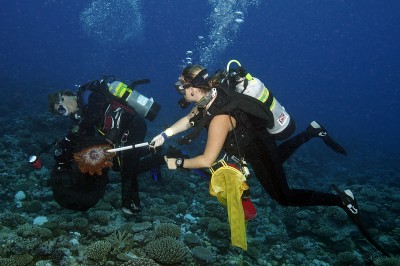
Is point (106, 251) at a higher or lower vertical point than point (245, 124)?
lower

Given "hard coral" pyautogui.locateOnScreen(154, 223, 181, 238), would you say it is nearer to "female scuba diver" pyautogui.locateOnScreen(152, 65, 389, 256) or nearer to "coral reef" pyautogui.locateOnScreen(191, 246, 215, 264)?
"coral reef" pyautogui.locateOnScreen(191, 246, 215, 264)

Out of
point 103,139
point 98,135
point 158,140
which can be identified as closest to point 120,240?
point 103,139

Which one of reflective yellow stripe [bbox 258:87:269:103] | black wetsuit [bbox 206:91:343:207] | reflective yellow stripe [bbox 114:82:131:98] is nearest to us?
black wetsuit [bbox 206:91:343:207]

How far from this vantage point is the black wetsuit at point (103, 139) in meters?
5.65

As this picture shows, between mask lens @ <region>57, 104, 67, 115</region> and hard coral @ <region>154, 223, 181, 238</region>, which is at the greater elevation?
mask lens @ <region>57, 104, 67, 115</region>

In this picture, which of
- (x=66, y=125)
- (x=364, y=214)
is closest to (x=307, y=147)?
(x=364, y=214)

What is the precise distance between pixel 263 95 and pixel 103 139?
330 centimetres

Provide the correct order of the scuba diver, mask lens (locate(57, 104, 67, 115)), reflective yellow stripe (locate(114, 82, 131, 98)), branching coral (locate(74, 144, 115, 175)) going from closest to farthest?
branching coral (locate(74, 144, 115, 175)) → the scuba diver → mask lens (locate(57, 104, 67, 115)) → reflective yellow stripe (locate(114, 82, 131, 98))

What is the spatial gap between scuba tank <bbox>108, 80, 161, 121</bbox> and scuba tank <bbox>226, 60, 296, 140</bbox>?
2751 mm

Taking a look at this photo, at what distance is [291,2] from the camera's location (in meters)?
175

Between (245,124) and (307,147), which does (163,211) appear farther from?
(307,147)

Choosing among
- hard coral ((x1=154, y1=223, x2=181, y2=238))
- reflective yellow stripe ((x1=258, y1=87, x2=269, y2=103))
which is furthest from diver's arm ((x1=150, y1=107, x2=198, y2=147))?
hard coral ((x1=154, y1=223, x2=181, y2=238))

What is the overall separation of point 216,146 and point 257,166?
126 cm

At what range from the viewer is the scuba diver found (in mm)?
5566
